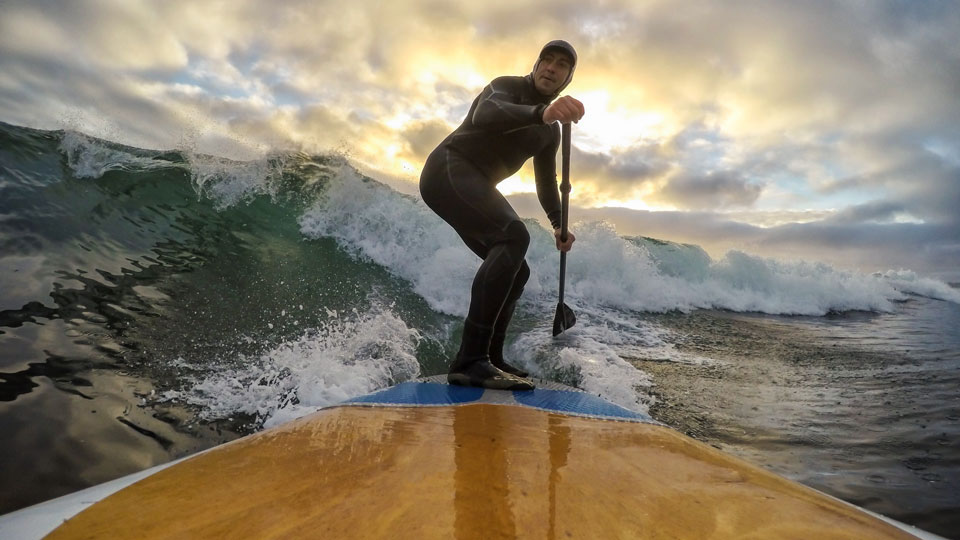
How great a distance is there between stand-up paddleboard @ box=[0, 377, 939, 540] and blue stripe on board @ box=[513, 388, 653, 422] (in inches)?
15.5

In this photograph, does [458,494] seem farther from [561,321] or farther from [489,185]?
[561,321]

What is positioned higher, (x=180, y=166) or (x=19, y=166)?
(x=180, y=166)

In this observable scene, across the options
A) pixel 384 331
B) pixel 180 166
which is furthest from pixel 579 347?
pixel 180 166

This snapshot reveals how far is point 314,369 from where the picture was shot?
3.39 metres

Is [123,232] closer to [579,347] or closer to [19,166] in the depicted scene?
[19,166]

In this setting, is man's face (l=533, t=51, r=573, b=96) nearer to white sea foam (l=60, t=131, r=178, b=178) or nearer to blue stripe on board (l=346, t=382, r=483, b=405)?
blue stripe on board (l=346, t=382, r=483, b=405)

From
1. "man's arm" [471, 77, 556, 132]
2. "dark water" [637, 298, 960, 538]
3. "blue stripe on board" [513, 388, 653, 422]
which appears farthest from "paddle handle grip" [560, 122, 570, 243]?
"dark water" [637, 298, 960, 538]

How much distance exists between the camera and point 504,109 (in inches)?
98.9

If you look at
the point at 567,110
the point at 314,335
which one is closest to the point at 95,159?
the point at 314,335

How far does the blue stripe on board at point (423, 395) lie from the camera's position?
7.32ft

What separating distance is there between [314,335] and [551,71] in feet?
10.6

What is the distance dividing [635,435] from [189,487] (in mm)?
1479

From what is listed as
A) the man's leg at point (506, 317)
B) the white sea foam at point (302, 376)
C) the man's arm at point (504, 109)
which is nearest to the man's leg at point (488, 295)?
the man's leg at point (506, 317)

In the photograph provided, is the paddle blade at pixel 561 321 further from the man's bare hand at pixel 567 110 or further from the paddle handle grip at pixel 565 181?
the man's bare hand at pixel 567 110
